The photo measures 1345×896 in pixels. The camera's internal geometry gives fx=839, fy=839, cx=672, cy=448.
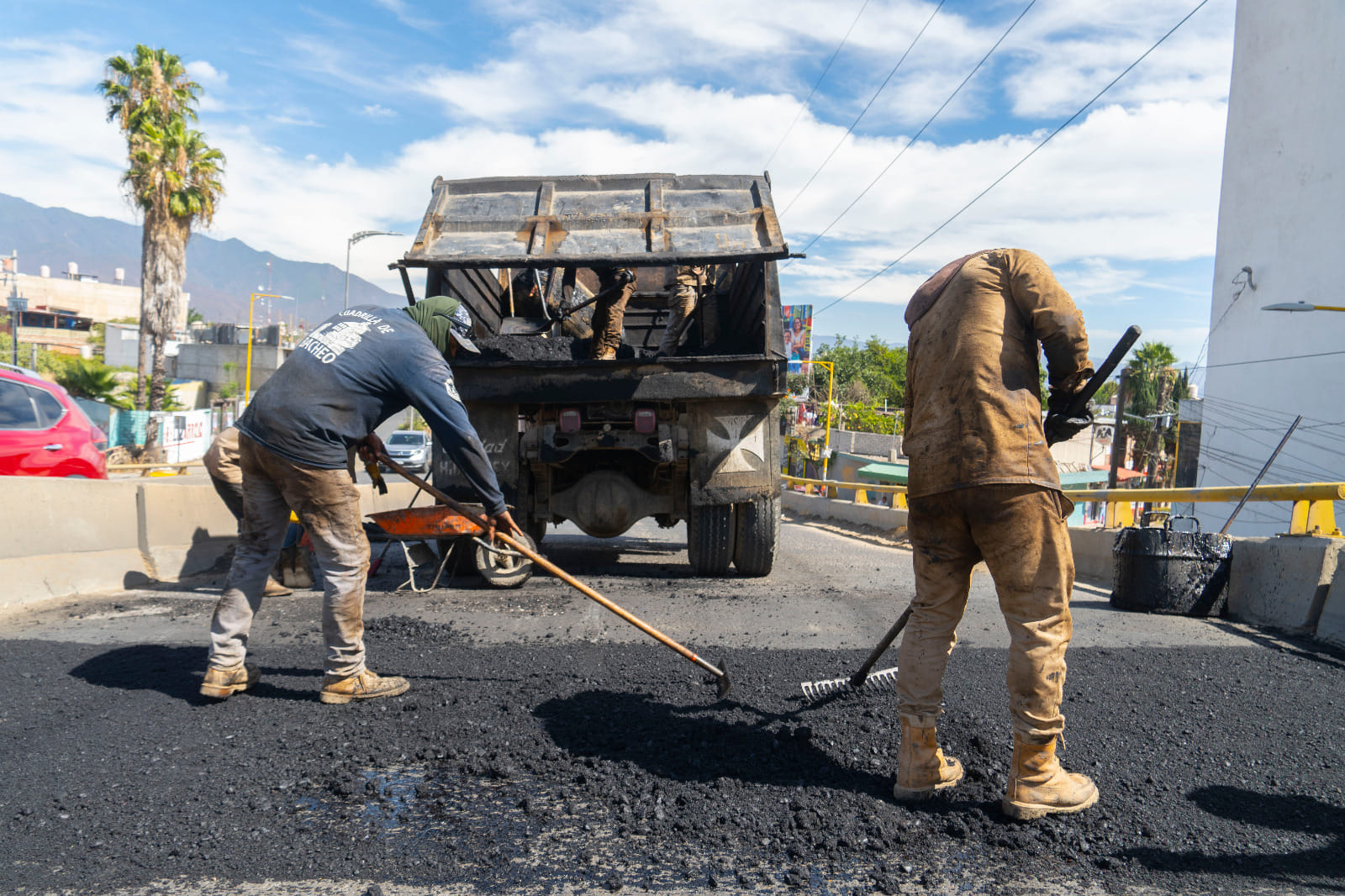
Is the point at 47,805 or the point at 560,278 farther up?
the point at 560,278

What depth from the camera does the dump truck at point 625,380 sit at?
5.67m

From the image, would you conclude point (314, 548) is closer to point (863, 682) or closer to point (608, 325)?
point (863, 682)

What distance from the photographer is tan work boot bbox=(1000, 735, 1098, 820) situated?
2385 mm

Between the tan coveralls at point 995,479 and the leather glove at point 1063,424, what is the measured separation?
0.12 meters

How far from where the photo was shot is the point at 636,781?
261 cm

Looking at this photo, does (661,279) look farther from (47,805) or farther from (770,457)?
(47,805)

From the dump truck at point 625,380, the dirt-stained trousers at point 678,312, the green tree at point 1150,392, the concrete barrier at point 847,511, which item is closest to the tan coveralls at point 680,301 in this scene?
the dirt-stained trousers at point 678,312

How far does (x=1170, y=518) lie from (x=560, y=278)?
5.51 meters

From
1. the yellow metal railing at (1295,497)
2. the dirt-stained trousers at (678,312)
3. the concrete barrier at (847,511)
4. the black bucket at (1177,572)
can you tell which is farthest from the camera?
the concrete barrier at (847,511)

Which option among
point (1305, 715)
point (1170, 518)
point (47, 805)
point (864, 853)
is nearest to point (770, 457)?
point (1170, 518)

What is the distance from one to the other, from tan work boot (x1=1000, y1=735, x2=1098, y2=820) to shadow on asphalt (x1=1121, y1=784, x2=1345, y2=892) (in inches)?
7.8

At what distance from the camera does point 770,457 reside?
592cm

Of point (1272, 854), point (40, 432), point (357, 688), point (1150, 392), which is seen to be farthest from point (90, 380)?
point (1150, 392)

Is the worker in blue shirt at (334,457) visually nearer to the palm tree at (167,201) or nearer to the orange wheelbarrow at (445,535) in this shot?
the orange wheelbarrow at (445,535)
